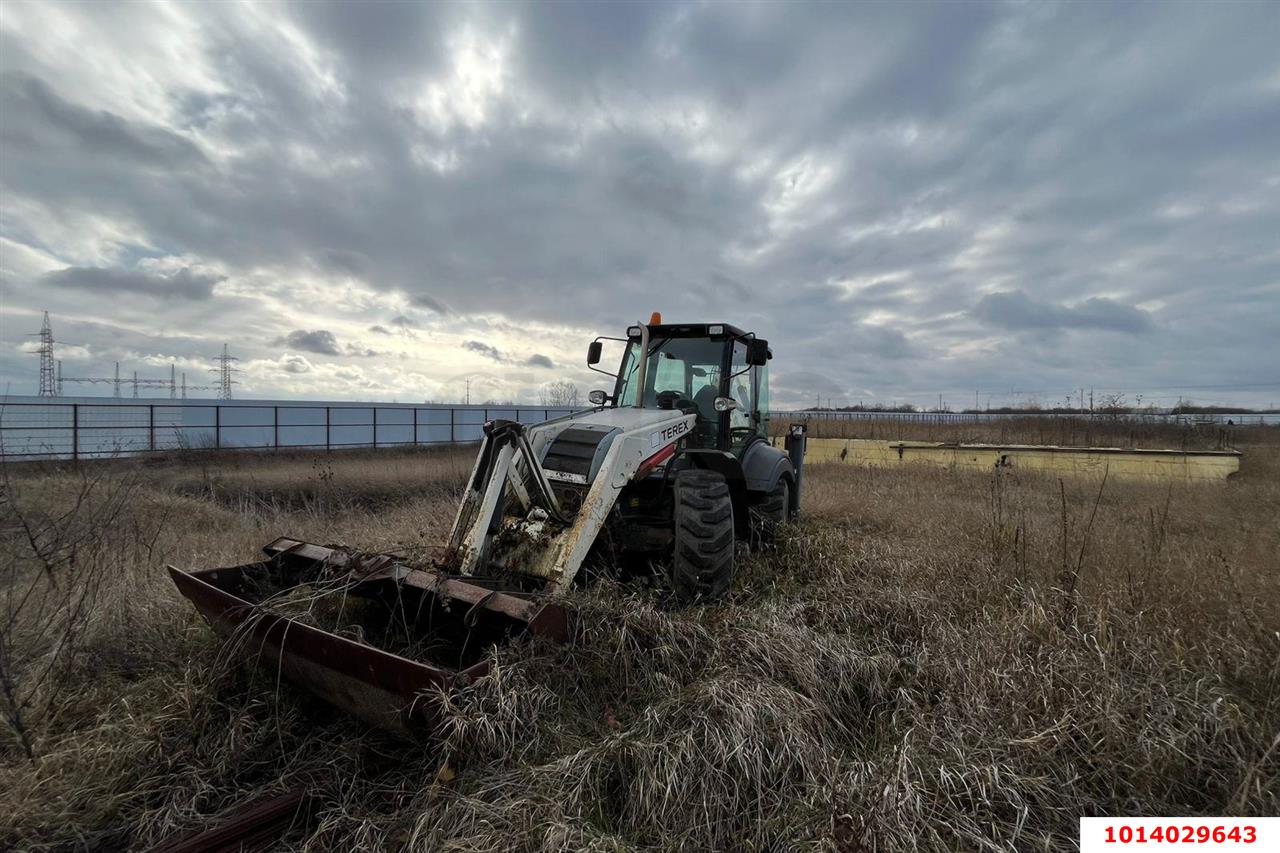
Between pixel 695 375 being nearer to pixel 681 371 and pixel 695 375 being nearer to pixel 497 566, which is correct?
pixel 681 371

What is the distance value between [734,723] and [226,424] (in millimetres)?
22322

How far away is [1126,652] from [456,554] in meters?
3.80

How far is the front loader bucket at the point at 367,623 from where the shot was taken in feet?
8.18

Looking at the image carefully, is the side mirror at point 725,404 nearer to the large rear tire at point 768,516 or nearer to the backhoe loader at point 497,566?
the backhoe loader at point 497,566

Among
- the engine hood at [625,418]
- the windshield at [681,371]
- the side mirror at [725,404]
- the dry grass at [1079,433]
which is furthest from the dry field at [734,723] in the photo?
the dry grass at [1079,433]

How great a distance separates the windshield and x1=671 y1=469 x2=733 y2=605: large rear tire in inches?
71.9

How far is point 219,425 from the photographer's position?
64.1 feet

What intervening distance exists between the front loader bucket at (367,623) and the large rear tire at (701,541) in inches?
42.6

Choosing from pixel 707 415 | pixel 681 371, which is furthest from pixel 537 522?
pixel 681 371

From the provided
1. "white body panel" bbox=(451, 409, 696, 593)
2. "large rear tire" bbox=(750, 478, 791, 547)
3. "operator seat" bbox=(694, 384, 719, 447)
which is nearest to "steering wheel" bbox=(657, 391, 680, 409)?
"operator seat" bbox=(694, 384, 719, 447)

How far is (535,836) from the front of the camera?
2.21 meters

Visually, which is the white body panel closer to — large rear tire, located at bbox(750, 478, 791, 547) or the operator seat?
the operator seat

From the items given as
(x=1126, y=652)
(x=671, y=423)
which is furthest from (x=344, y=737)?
(x=1126, y=652)

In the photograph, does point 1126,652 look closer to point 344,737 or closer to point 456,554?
point 456,554
